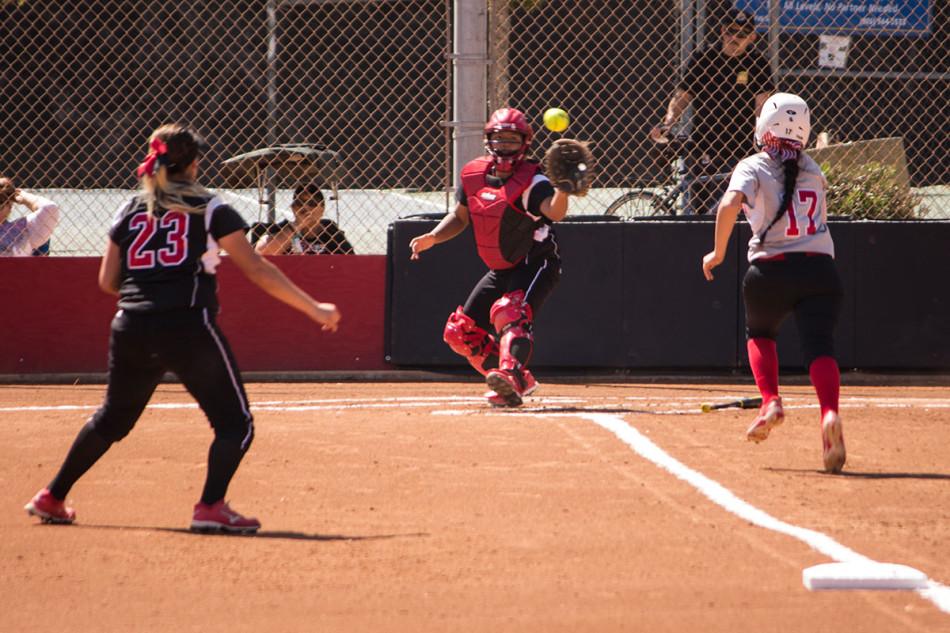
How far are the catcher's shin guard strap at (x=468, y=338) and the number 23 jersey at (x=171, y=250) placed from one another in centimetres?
356

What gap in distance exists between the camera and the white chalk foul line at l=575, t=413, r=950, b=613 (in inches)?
173

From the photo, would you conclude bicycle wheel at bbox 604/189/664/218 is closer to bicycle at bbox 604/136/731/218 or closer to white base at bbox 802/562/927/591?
bicycle at bbox 604/136/731/218

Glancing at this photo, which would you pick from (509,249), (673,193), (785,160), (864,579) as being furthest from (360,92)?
(864,579)

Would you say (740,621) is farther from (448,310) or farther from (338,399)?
(448,310)

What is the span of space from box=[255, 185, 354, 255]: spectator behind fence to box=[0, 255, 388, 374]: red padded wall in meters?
0.23

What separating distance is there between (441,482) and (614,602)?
6.92 ft

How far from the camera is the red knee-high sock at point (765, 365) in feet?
22.8

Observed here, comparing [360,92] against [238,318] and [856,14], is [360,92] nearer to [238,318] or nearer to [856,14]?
[856,14]

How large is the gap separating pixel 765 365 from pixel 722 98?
14.2 ft

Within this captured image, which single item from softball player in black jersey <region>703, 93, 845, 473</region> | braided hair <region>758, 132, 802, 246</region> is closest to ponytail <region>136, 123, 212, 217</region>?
softball player in black jersey <region>703, 93, 845, 473</region>

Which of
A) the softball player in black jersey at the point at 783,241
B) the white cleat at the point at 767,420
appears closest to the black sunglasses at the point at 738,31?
the softball player in black jersey at the point at 783,241

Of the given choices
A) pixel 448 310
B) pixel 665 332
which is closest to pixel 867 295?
pixel 665 332

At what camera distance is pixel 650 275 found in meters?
10.7

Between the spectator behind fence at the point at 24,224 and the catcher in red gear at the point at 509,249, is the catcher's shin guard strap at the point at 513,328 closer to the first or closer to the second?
the catcher in red gear at the point at 509,249
